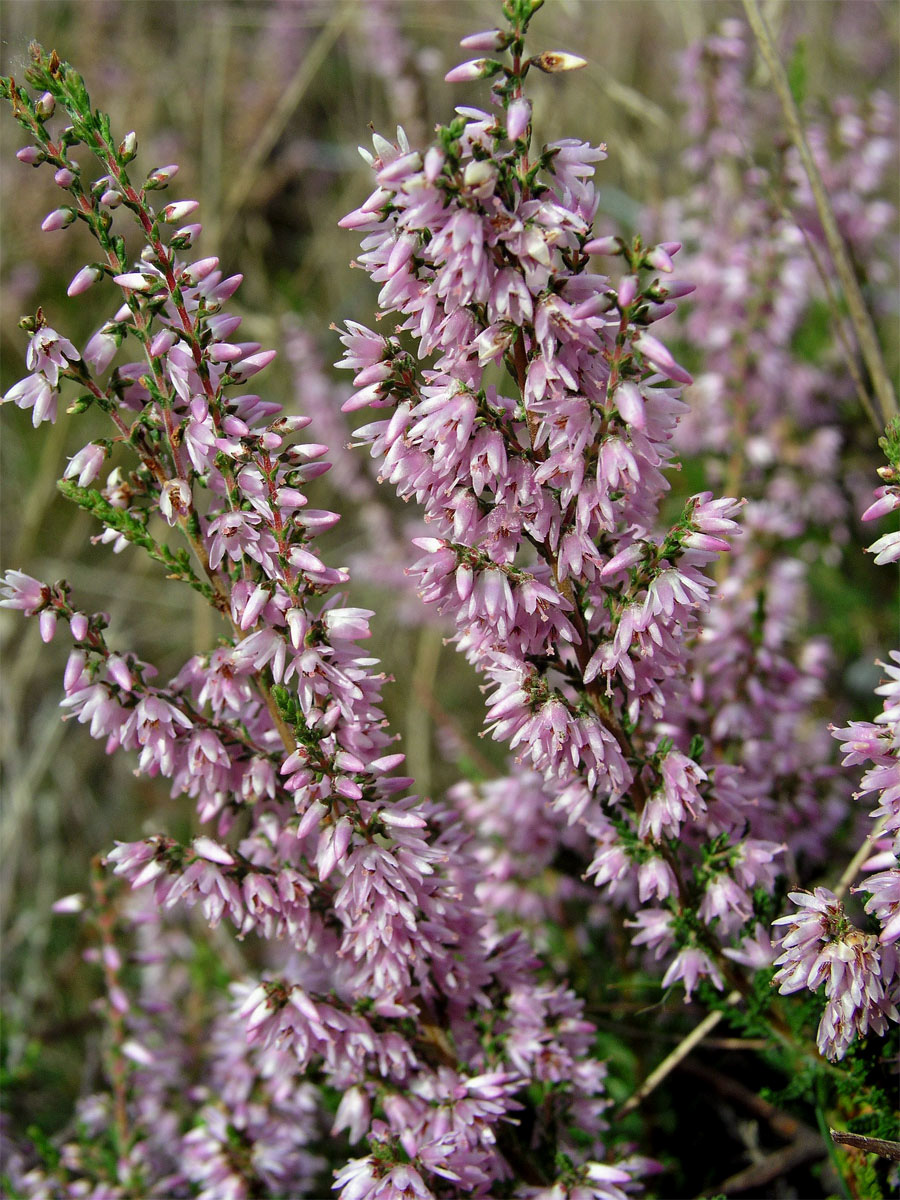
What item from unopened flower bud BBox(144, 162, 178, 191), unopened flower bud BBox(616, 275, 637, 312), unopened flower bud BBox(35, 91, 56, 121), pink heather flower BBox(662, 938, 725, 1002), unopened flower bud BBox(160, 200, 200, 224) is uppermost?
unopened flower bud BBox(35, 91, 56, 121)

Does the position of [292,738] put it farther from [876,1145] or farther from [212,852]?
[876,1145]

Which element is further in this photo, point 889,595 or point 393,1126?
point 889,595

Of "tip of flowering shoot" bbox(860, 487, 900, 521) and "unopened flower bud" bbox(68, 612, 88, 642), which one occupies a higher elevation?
"unopened flower bud" bbox(68, 612, 88, 642)

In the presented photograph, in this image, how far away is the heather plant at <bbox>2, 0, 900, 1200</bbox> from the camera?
1735 mm

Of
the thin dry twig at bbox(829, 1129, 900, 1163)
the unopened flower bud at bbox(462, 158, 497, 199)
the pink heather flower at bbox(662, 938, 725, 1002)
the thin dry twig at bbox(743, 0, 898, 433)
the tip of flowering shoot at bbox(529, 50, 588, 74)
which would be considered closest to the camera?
the unopened flower bud at bbox(462, 158, 497, 199)

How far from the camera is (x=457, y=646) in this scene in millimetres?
2033

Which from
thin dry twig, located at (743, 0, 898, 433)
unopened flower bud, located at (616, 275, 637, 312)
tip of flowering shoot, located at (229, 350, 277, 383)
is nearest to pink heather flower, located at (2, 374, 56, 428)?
tip of flowering shoot, located at (229, 350, 277, 383)

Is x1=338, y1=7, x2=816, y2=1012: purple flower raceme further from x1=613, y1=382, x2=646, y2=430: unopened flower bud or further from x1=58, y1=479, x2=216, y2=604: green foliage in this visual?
x1=58, y1=479, x2=216, y2=604: green foliage

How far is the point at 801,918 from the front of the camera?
1866mm

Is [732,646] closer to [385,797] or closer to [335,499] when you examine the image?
[385,797]

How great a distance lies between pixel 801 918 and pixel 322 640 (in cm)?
104

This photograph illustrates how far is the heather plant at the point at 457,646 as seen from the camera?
5.69ft

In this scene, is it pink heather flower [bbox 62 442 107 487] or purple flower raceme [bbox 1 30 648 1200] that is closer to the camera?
purple flower raceme [bbox 1 30 648 1200]

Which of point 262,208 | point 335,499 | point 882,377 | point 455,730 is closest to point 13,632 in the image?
point 335,499
